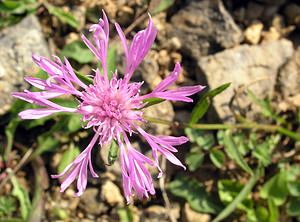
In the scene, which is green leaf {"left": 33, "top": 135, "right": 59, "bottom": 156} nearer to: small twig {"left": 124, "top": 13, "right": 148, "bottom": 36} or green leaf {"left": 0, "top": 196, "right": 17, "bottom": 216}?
green leaf {"left": 0, "top": 196, "right": 17, "bottom": 216}

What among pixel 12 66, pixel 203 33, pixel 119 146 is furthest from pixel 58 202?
pixel 203 33

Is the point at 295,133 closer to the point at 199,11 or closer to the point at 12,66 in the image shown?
the point at 199,11

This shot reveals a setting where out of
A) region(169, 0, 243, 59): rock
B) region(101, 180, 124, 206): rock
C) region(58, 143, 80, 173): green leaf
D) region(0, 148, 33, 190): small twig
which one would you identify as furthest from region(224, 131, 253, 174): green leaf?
region(0, 148, 33, 190): small twig

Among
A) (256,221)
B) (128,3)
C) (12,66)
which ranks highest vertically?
(128,3)

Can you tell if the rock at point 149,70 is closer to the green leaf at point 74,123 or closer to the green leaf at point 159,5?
the green leaf at point 159,5

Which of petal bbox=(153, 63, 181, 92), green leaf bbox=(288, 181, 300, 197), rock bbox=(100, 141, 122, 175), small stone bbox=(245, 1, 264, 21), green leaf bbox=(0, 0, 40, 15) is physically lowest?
green leaf bbox=(288, 181, 300, 197)

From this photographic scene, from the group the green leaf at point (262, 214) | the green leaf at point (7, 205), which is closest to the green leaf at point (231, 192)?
the green leaf at point (262, 214)
